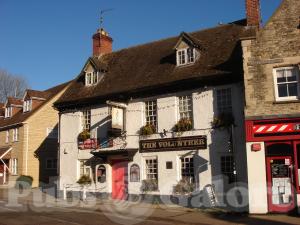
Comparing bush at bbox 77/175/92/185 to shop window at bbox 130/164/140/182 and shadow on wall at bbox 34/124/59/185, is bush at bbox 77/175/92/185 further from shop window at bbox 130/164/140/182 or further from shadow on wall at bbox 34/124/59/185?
shadow on wall at bbox 34/124/59/185

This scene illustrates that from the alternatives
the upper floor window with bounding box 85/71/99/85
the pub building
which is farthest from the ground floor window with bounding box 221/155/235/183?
the upper floor window with bounding box 85/71/99/85

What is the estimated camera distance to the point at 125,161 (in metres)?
22.6

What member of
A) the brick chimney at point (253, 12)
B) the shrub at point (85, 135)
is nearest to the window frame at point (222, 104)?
the brick chimney at point (253, 12)

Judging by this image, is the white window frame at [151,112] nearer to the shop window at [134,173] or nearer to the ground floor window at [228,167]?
the shop window at [134,173]

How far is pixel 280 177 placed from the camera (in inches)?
633

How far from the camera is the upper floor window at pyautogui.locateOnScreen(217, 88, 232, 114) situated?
62.6 feet

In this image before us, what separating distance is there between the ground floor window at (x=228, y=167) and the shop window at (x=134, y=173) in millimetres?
5171

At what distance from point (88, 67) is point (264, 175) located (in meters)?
14.7

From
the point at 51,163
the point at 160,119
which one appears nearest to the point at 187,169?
the point at 160,119

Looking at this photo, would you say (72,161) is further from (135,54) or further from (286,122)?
(286,122)

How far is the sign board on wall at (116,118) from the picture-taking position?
21.8 metres

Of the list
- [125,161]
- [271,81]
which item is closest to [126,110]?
[125,161]

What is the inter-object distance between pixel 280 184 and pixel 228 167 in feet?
10.2

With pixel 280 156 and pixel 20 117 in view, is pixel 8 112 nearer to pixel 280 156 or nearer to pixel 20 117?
pixel 20 117
